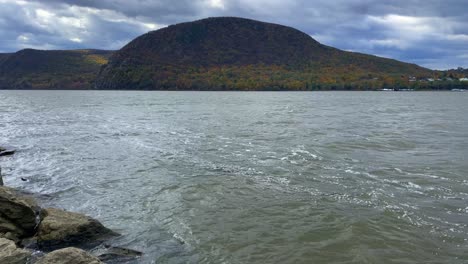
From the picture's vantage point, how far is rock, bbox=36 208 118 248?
11578 mm

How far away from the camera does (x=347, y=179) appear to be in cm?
1897

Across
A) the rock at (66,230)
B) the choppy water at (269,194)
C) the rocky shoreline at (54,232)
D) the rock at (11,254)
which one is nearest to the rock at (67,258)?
the rock at (11,254)

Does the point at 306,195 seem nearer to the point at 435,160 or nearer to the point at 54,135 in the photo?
the point at 435,160

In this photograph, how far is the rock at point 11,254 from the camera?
29.1 ft

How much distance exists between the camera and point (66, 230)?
11758mm

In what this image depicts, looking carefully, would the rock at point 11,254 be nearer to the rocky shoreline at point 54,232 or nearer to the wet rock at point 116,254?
the rocky shoreline at point 54,232

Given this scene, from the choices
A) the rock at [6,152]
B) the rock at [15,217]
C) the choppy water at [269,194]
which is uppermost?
the rock at [15,217]

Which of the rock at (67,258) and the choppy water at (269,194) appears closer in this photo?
the rock at (67,258)

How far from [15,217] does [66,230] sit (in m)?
1.74

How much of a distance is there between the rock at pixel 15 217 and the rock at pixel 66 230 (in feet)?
1.86

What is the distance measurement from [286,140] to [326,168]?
11.0m

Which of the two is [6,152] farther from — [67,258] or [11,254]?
[67,258]

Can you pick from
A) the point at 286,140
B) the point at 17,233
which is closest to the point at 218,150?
the point at 286,140

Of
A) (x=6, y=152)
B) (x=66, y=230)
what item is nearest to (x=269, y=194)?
(x=66, y=230)
